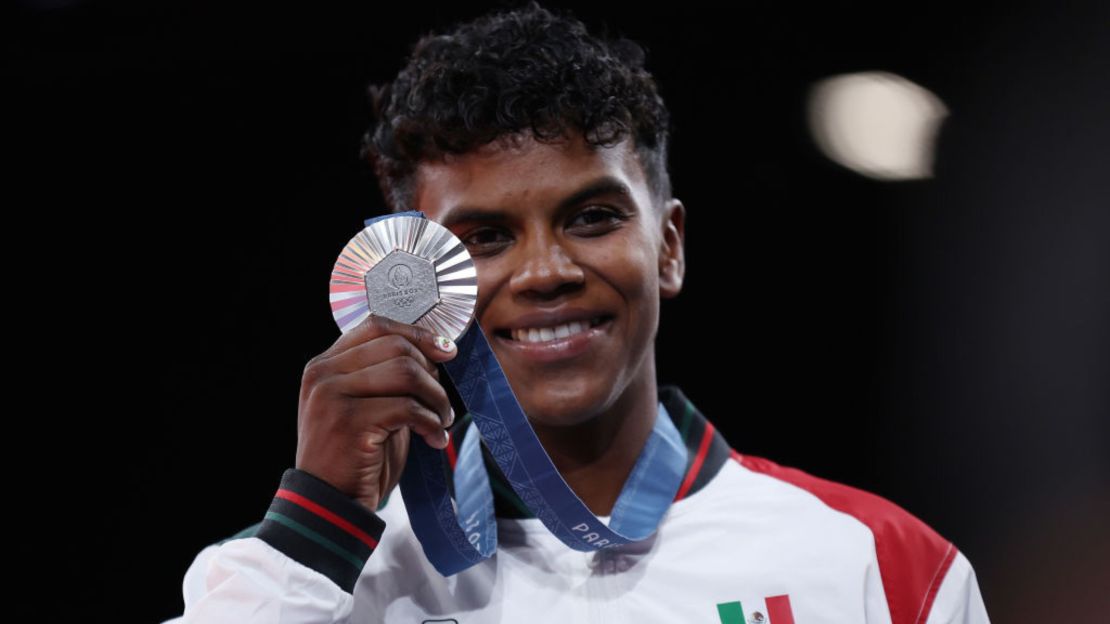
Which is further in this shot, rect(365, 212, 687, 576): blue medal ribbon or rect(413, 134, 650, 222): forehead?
rect(413, 134, 650, 222): forehead

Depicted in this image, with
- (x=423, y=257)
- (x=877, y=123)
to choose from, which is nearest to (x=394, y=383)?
(x=423, y=257)

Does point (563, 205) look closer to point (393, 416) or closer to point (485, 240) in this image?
point (485, 240)

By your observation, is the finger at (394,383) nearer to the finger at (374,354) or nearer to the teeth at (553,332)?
the finger at (374,354)

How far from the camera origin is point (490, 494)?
5.02 feet

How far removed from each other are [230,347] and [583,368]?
1.48m

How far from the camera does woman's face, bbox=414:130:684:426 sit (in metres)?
1.43

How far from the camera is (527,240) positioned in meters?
1.43

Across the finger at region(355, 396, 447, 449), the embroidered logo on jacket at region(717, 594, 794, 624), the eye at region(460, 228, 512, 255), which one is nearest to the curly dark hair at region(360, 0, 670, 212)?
the eye at region(460, 228, 512, 255)

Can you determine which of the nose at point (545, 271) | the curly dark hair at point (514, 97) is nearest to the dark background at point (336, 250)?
the curly dark hair at point (514, 97)

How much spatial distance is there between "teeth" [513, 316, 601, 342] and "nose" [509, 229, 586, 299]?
0.05 metres

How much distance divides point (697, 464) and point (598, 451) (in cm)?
17

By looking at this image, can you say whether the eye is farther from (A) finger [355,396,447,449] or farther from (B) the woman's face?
(A) finger [355,396,447,449]

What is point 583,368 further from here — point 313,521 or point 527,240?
point 313,521

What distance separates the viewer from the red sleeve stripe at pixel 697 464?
1593 millimetres
